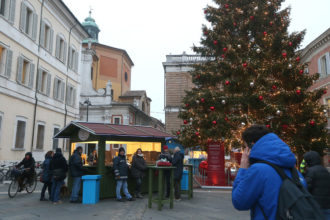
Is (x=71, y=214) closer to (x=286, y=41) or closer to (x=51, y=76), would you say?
(x=286, y=41)

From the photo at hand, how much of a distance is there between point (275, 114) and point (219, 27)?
596cm

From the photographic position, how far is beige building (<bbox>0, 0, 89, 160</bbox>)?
17.1 m

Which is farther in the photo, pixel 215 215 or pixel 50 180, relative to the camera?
pixel 50 180

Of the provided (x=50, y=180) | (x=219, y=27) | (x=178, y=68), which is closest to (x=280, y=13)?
(x=219, y=27)

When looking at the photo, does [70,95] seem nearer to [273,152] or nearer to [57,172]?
[57,172]

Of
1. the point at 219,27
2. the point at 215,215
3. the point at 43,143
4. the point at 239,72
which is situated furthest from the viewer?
the point at 43,143

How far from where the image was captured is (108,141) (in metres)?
10.5

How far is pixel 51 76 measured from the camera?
74.1 feet

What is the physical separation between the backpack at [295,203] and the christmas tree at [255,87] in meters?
10.7

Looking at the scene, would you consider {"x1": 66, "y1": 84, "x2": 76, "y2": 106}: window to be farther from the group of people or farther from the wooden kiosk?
the group of people

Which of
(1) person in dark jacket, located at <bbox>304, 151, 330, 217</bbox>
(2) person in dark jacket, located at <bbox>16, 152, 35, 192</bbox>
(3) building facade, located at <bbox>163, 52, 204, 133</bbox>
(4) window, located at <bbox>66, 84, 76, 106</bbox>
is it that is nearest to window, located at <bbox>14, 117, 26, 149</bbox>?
(4) window, located at <bbox>66, 84, 76, 106</bbox>

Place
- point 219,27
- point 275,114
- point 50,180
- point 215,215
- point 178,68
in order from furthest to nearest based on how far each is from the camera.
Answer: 1. point 178,68
2. point 219,27
3. point 275,114
4. point 50,180
5. point 215,215

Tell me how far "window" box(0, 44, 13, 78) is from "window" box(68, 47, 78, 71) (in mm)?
8693

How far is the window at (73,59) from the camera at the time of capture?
26.1 metres
